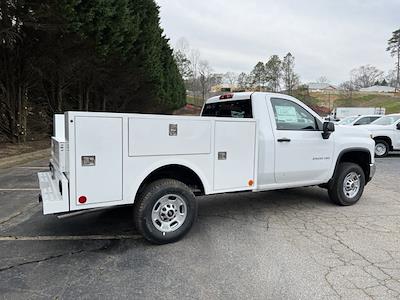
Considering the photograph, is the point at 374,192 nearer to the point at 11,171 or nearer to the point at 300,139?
the point at 300,139

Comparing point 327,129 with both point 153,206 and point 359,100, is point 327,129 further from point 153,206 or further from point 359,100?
point 359,100

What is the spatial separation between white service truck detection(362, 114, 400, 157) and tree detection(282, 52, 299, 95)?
185 ft

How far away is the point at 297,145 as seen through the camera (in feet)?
18.7

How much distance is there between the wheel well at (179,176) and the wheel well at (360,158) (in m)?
3.04

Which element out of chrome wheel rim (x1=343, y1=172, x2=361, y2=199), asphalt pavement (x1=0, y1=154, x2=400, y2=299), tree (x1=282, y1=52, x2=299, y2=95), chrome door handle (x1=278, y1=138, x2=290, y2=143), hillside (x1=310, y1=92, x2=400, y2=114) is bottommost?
asphalt pavement (x1=0, y1=154, x2=400, y2=299)

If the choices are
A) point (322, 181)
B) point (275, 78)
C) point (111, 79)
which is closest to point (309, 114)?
point (322, 181)

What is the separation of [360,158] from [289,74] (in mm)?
71512

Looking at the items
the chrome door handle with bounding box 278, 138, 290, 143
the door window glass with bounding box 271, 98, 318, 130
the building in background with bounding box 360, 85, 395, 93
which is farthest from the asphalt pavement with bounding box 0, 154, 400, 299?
the building in background with bounding box 360, 85, 395, 93

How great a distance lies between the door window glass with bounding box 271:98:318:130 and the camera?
561cm

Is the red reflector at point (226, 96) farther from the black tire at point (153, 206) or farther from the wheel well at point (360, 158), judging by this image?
the wheel well at point (360, 158)

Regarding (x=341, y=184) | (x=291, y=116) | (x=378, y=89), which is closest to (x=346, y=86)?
(x=378, y=89)

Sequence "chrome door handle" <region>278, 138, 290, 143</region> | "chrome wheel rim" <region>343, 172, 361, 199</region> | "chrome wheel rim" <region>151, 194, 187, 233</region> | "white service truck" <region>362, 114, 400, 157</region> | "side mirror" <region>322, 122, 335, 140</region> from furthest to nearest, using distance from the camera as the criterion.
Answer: "white service truck" <region>362, 114, 400, 157</region>
"chrome wheel rim" <region>343, 172, 361, 199</region>
"side mirror" <region>322, 122, 335, 140</region>
"chrome door handle" <region>278, 138, 290, 143</region>
"chrome wheel rim" <region>151, 194, 187, 233</region>

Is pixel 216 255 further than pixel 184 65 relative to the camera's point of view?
No

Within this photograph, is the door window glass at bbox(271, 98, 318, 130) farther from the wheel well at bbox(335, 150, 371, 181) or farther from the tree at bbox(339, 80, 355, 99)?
the tree at bbox(339, 80, 355, 99)
